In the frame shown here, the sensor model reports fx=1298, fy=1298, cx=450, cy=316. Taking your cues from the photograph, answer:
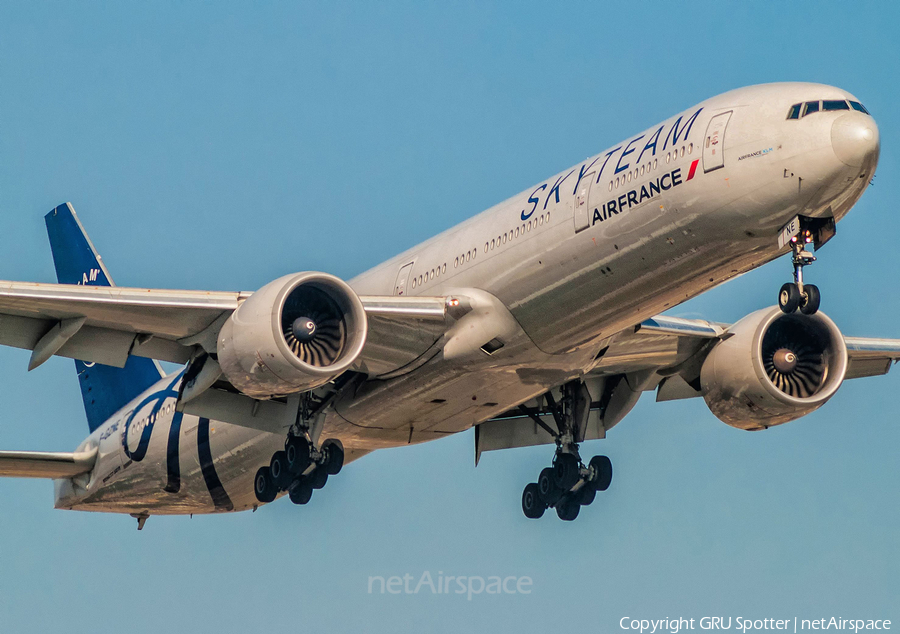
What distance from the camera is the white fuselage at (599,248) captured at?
21875mm

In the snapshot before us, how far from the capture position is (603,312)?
24.4m

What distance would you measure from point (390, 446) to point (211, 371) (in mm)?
5405

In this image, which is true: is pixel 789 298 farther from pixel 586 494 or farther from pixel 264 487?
pixel 264 487

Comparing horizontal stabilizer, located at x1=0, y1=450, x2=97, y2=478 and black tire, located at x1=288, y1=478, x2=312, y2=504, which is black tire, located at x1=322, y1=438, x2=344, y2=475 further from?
horizontal stabilizer, located at x1=0, y1=450, x2=97, y2=478

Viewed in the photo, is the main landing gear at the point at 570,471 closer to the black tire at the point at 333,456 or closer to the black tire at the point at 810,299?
the black tire at the point at 333,456

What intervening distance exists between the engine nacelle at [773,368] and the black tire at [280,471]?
9.85 m

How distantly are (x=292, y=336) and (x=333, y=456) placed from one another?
15.4 feet

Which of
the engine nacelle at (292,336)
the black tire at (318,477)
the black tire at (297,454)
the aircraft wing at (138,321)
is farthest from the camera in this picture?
the black tire at (318,477)

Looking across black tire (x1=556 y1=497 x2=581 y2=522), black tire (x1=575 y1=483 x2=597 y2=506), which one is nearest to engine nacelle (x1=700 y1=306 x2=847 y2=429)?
black tire (x1=575 y1=483 x2=597 y2=506)

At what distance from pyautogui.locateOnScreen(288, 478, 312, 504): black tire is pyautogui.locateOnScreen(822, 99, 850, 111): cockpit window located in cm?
1329

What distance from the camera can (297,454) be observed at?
91.0ft

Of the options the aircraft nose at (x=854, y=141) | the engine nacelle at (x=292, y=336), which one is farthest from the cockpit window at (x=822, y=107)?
the engine nacelle at (x=292, y=336)

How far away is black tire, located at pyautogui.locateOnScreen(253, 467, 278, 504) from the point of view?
28719 millimetres

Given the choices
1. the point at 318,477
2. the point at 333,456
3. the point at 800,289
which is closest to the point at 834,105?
→ the point at 800,289
